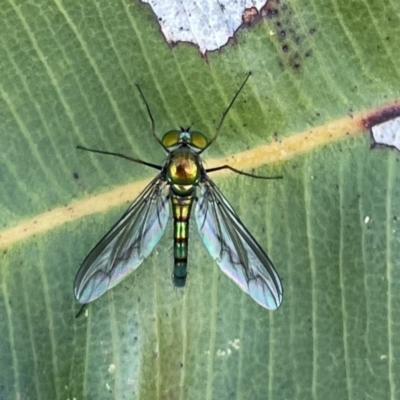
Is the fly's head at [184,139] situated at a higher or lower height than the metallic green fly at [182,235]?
higher

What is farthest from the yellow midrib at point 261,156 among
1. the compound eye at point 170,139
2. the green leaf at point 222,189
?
the compound eye at point 170,139

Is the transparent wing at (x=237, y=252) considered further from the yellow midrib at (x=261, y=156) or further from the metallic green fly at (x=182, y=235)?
the yellow midrib at (x=261, y=156)

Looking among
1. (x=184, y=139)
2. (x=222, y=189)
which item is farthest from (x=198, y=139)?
(x=222, y=189)

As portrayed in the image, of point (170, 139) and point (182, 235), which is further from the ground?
point (170, 139)

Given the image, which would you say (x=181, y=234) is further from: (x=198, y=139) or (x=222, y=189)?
(x=198, y=139)

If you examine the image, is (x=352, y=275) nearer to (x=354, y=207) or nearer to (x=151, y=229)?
(x=354, y=207)

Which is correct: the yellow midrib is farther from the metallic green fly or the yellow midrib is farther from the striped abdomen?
the striped abdomen

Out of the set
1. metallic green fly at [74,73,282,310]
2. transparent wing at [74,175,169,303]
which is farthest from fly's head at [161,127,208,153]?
transparent wing at [74,175,169,303]
